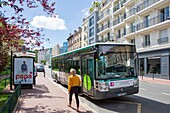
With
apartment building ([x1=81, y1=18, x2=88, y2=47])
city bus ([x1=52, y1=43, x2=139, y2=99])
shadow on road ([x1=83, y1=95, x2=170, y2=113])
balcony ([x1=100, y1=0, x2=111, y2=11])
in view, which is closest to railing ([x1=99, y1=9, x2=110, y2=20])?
balcony ([x1=100, y1=0, x2=111, y2=11])

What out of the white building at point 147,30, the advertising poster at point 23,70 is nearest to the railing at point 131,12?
the white building at point 147,30

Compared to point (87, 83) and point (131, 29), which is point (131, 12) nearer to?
point (131, 29)

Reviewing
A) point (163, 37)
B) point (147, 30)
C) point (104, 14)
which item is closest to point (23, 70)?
point (163, 37)

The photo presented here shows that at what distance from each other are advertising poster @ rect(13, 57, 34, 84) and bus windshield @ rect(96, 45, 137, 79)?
722 cm

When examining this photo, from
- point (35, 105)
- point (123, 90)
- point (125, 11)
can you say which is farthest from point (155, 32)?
point (35, 105)

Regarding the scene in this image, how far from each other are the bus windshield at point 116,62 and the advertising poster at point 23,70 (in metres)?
7.22

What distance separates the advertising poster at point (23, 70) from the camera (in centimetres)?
1501

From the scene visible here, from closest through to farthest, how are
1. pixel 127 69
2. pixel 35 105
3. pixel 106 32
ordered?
1. pixel 35 105
2. pixel 127 69
3. pixel 106 32

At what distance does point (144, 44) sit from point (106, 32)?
17.6m

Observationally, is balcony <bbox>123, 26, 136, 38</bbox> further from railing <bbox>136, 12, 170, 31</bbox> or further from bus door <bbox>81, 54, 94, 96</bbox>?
bus door <bbox>81, 54, 94, 96</bbox>

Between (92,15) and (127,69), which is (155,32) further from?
(92,15)

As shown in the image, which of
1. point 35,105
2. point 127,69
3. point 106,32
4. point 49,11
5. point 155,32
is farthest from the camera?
point 106,32

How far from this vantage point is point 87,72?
35.3 feet

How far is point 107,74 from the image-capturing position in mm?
9562
